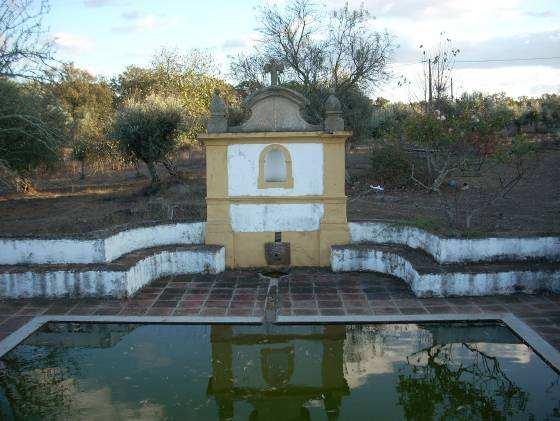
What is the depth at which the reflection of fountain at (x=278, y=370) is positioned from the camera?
5.86m

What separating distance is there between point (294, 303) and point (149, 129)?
13084 mm

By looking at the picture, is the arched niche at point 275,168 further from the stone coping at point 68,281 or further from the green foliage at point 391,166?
the green foliage at point 391,166

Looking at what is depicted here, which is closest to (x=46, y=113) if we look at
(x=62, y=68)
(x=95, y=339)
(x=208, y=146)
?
(x=62, y=68)

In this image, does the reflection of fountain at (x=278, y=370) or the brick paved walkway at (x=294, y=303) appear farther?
the brick paved walkway at (x=294, y=303)

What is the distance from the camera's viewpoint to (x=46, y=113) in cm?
1938

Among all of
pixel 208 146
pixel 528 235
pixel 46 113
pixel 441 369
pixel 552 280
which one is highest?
pixel 46 113

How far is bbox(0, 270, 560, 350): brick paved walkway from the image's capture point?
8.18 meters

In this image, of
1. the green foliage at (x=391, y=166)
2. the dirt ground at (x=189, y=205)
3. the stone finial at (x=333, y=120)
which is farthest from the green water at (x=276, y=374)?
the green foliage at (x=391, y=166)

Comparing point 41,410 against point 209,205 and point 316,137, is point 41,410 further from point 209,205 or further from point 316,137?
point 316,137

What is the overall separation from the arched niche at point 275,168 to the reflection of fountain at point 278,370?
3752mm

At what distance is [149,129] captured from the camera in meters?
Result: 19.9

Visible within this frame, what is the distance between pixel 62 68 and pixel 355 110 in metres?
14.0

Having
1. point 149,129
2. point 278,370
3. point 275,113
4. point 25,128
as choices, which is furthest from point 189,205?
point 278,370

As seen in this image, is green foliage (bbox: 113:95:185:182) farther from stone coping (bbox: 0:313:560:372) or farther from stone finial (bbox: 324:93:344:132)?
stone coping (bbox: 0:313:560:372)
